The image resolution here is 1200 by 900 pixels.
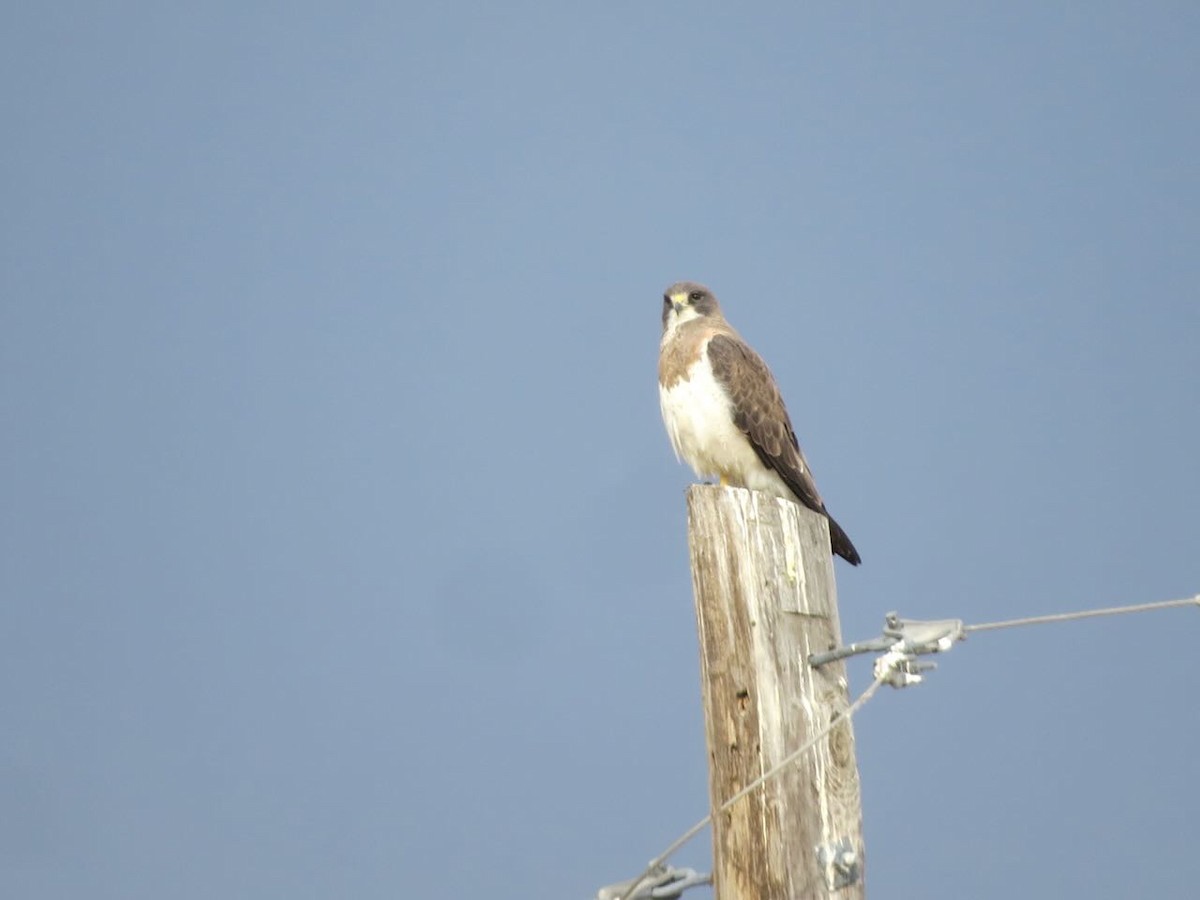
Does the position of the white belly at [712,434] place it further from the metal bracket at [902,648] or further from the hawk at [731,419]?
the metal bracket at [902,648]

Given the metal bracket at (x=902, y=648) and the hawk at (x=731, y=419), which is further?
the hawk at (x=731, y=419)

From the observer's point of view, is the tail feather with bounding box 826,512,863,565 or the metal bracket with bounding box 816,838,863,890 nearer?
the metal bracket with bounding box 816,838,863,890

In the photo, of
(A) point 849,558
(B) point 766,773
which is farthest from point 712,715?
(A) point 849,558

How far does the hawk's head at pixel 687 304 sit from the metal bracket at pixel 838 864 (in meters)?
4.16

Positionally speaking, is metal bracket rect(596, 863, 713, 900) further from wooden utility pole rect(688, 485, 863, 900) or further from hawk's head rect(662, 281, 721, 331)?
hawk's head rect(662, 281, 721, 331)

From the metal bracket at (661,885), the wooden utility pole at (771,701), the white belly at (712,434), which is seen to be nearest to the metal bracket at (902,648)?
the wooden utility pole at (771,701)

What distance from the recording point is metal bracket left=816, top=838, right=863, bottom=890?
10.6 feet

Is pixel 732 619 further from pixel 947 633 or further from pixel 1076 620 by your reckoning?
pixel 1076 620

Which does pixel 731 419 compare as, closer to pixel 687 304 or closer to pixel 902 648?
pixel 687 304

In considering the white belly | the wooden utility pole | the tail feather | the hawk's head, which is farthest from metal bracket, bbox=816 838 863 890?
the hawk's head

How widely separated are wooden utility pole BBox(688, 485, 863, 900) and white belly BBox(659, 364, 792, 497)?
2737mm

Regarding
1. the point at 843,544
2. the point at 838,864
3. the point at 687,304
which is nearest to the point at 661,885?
the point at 838,864

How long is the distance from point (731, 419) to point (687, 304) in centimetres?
115

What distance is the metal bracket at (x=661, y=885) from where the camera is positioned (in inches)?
139
